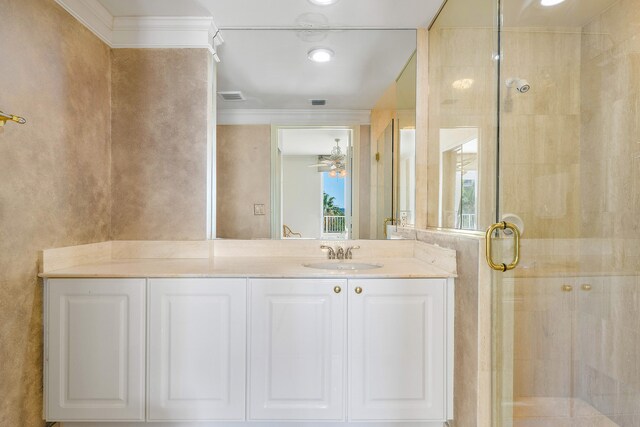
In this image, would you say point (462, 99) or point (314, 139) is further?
point (314, 139)

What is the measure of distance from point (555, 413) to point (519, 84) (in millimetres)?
1290

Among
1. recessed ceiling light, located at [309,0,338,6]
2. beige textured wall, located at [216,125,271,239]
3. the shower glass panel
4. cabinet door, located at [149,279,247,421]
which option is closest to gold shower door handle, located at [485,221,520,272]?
the shower glass panel

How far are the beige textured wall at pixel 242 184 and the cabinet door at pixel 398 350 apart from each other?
0.87 m

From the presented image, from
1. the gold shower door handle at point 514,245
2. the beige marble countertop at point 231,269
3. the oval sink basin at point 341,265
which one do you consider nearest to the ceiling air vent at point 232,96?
the beige marble countertop at point 231,269

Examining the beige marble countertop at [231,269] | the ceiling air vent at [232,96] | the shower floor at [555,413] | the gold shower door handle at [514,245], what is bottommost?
the shower floor at [555,413]

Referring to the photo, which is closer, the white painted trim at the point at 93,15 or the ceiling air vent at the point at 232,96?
the white painted trim at the point at 93,15

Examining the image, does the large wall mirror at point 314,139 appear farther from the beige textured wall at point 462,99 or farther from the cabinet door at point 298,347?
the cabinet door at point 298,347

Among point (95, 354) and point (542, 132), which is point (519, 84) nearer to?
point (542, 132)

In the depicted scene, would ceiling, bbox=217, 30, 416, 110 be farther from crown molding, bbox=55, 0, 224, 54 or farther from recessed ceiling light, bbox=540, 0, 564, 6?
recessed ceiling light, bbox=540, 0, 564, 6

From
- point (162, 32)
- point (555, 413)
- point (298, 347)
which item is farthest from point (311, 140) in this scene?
point (555, 413)

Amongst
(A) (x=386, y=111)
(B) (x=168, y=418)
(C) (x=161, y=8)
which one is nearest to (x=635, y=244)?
(A) (x=386, y=111)

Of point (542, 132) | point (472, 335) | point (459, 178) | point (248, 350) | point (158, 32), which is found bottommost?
point (248, 350)

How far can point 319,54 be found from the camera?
2.11 meters

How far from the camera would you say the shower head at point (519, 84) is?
131 centimetres
